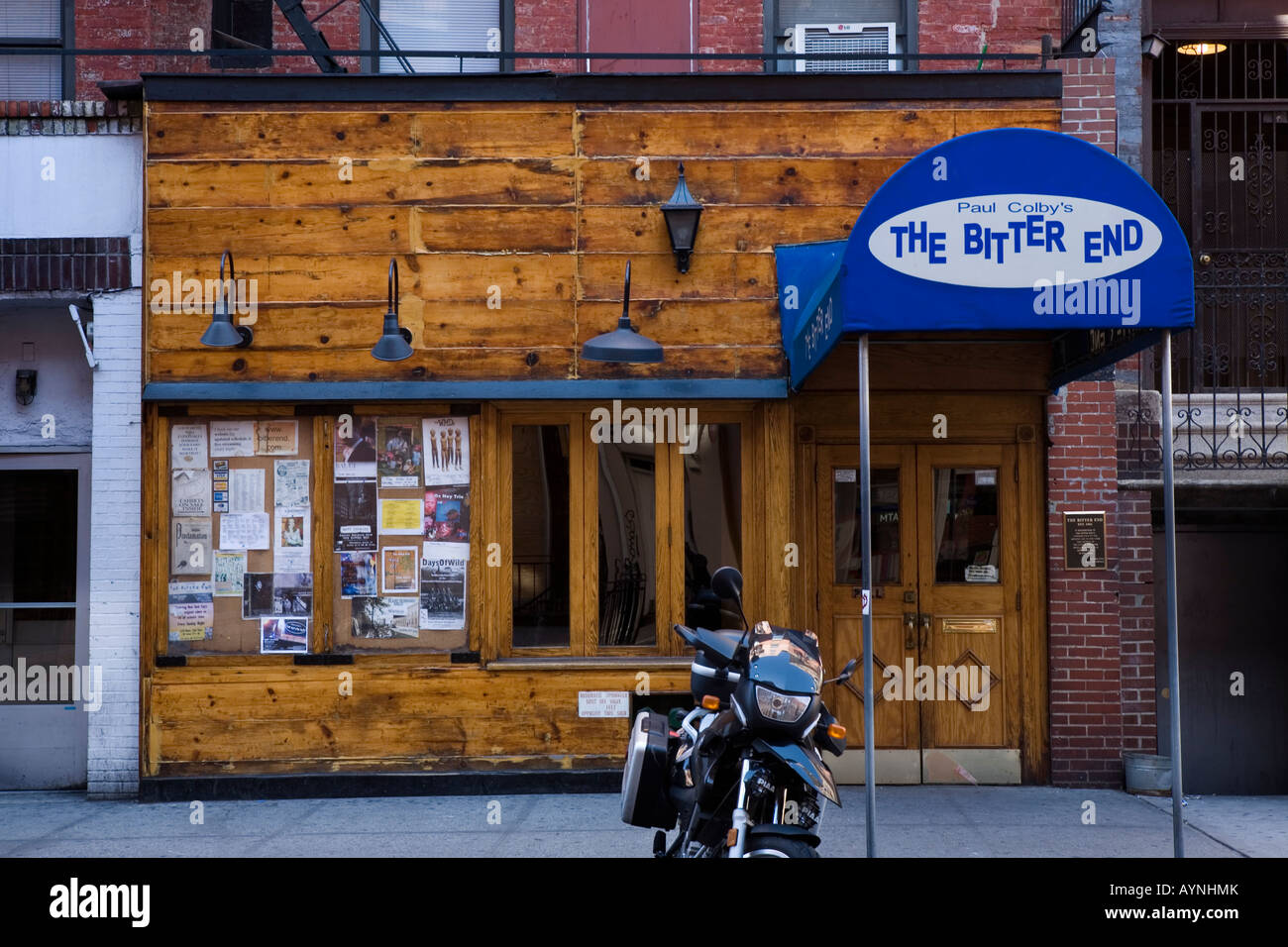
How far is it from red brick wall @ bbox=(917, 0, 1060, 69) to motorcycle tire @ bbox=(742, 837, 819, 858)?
22.5ft

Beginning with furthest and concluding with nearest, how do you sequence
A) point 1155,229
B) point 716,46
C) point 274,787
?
point 716,46 < point 274,787 < point 1155,229

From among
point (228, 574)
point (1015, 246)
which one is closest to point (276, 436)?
point (228, 574)

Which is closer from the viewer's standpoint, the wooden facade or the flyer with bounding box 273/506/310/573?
the wooden facade

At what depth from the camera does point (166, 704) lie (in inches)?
358

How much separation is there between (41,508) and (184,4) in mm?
4109

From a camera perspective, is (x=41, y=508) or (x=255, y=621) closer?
(x=255, y=621)

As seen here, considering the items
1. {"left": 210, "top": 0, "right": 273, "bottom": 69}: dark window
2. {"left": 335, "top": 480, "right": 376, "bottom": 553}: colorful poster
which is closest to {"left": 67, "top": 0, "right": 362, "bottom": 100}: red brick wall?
{"left": 210, "top": 0, "right": 273, "bottom": 69}: dark window

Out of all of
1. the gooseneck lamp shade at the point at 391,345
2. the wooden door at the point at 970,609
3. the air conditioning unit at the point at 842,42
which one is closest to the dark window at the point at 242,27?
the gooseneck lamp shade at the point at 391,345

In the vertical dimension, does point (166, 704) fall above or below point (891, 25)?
below

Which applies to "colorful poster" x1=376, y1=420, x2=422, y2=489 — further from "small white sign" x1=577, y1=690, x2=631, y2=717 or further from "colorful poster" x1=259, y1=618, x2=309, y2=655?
"small white sign" x1=577, y1=690, x2=631, y2=717

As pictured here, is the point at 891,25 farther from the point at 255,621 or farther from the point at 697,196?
the point at 255,621

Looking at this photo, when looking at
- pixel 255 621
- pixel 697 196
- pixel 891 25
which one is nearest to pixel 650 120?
pixel 697 196

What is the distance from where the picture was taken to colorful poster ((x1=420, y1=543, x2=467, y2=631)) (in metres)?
9.31

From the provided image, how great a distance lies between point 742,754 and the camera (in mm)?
5289
